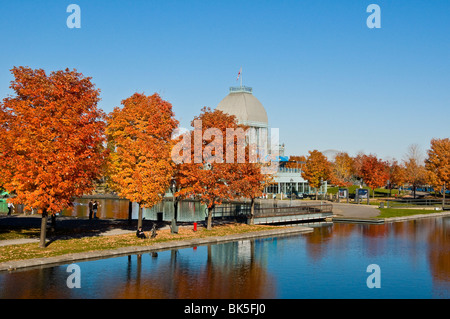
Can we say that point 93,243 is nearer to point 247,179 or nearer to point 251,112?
point 247,179

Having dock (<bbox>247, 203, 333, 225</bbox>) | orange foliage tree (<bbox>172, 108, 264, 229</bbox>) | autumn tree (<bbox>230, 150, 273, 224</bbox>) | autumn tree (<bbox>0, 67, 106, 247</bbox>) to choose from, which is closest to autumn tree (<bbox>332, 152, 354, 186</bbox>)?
dock (<bbox>247, 203, 333, 225</bbox>)

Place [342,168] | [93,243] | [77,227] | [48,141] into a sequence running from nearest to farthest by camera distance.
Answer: [48,141]
[93,243]
[77,227]
[342,168]

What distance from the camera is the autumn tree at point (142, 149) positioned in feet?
112

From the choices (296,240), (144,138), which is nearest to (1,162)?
(144,138)

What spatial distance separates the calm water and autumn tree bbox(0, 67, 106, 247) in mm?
5769

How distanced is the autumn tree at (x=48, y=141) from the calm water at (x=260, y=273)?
227 inches

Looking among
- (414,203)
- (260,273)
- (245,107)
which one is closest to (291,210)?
(260,273)

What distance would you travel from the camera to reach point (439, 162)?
76938mm

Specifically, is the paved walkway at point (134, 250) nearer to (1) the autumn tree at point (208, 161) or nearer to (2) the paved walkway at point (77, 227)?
(1) the autumn tree at point (208, 161)

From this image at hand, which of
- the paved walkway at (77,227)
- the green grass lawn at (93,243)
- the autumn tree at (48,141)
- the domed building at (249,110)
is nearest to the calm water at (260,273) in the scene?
the green grass lawn at (93,243)

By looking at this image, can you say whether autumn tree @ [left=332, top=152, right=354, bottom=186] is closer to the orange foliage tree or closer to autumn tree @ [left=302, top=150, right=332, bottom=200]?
autumn tree @ [left=302, top=150, right=332, bottom=200]

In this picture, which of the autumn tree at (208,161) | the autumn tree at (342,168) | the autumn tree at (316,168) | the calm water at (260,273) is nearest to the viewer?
the calm water at (260,273)

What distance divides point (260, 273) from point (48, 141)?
51.6 feet
